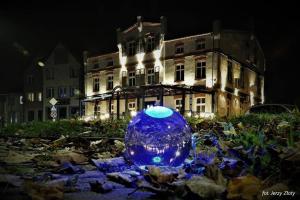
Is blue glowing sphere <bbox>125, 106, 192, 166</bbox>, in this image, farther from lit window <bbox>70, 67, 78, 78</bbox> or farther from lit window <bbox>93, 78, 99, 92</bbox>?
lit window <bbox>70, 67, 78, 78</bbox>

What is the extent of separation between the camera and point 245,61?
38.7 meters

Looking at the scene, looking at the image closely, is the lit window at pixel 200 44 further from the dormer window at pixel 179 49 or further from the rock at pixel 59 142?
the rock at pixel 59 142

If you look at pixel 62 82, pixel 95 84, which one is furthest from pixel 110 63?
pixel 62 82

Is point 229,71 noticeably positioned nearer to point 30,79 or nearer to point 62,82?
point 62,82

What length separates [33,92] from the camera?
54.7 meters

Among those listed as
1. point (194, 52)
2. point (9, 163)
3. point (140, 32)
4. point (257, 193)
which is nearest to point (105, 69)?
point (140, 32)

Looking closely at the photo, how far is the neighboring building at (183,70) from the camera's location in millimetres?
33000

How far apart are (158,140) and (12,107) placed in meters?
58.6

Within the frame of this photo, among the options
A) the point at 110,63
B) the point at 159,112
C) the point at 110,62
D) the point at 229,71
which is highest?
the point at 110,62

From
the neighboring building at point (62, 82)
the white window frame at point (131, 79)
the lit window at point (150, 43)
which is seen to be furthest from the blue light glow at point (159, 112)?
the neighboring building at point (62, 82)

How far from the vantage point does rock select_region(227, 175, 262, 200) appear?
308 centimetres

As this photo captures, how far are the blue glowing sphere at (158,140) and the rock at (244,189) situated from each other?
168 cm

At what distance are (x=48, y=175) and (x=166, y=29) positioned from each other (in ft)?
111

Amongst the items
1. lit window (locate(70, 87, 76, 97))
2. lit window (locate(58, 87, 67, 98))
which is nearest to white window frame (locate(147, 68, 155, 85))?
lit window (locate(70, 87, 76, 97))
